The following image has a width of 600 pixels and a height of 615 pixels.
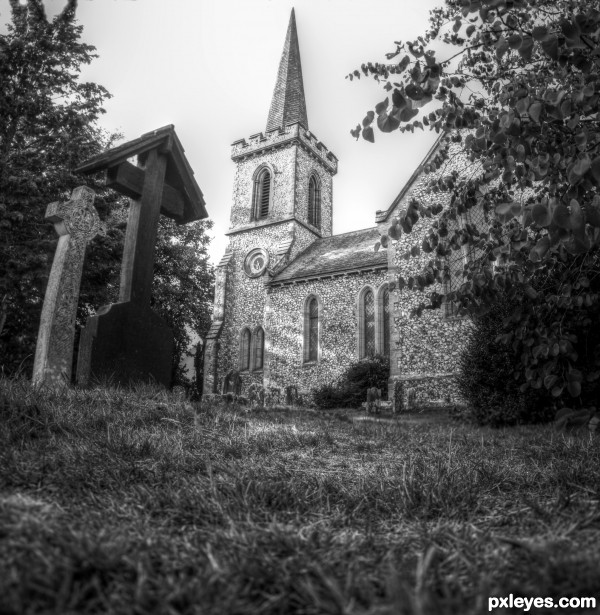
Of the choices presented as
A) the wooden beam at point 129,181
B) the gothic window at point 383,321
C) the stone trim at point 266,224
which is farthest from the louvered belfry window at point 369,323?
the wooden beam at point 129,181

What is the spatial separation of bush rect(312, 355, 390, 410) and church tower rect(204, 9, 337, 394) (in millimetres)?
4331

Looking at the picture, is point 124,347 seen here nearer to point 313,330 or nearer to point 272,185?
point 313,330

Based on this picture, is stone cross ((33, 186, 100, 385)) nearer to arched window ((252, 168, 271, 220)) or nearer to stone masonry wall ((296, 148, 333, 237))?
stone masonry wall ((296, 148, 333, 237))

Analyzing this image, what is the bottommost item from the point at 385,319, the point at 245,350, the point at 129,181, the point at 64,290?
the point at 64,290

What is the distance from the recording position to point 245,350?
2478cm

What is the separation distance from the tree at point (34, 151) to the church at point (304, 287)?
652 centimetres

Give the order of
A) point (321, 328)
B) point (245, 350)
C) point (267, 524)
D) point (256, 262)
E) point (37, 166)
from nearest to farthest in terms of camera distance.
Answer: point (267, 524), point (37, 166), point (321, 328), point (245, 350), point (256, 262)

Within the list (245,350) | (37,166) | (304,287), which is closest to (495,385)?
(304,287)

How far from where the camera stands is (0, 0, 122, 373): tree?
14094 mm

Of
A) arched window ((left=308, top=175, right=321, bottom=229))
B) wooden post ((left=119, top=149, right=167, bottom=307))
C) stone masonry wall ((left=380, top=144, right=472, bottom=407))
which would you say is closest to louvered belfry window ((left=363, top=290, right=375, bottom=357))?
stone masonry wall ((left=380, top=144, right=472, bottom=407))

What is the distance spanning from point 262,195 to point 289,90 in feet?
28.5

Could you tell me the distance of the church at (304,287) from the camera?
15672 millimetres

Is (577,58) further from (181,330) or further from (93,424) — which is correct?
(181,330)

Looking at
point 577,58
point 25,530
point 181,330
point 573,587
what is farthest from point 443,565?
point 181,330
